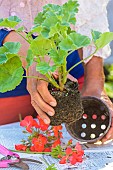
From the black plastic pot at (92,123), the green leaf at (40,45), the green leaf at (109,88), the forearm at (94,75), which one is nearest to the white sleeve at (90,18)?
the forearm at (94,75)

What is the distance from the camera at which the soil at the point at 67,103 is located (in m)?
1.03

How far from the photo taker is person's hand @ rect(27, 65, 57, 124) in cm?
104

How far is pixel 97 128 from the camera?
3.99 ft

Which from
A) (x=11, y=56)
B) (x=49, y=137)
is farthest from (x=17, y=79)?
(x=49, y=137)

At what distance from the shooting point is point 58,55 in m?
0.94

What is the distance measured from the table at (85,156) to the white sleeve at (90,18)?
0.30m

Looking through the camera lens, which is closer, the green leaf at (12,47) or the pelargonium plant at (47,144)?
the green leaf at (12,47)

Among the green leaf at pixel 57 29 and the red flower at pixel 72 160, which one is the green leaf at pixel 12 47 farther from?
the red flower at pixel 72 160

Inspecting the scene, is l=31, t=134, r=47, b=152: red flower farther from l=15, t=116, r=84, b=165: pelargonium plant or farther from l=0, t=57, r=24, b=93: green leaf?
l=0, t=57, r=24, b=93: green leaf

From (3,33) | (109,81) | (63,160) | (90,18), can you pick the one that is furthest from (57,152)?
(109,81)

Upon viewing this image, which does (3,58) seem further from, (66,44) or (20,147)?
(20,147)

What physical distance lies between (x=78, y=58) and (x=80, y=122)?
284mm

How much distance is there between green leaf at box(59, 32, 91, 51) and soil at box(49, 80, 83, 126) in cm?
14

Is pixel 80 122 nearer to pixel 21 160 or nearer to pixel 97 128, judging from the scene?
pixel 97 128
